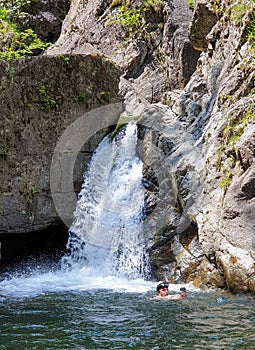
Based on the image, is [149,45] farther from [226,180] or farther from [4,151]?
[226,180]

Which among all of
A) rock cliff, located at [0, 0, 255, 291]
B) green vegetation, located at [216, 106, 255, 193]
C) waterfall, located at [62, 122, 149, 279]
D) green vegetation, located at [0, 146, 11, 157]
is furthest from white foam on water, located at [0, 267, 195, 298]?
green vegetation, located at [0, 146, 11, 157]

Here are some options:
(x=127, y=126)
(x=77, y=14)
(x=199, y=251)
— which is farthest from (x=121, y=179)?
(x=77, y=14)

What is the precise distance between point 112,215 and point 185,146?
262 centimetres

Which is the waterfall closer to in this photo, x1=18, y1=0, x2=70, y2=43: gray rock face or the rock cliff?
the rock cliff

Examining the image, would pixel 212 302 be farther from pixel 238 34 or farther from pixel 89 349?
pixel 238 34

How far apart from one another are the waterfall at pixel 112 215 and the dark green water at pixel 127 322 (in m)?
2.74

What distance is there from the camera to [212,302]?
7.81 m

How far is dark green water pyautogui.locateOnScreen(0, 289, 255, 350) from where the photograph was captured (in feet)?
18.0

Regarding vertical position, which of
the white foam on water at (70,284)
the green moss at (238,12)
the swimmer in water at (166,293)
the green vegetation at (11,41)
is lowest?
the white foam on water at (70,284)

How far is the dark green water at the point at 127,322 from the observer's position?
215 inches

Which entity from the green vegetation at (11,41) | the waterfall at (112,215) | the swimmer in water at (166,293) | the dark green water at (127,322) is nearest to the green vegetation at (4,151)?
the green vegetation at (11,41)

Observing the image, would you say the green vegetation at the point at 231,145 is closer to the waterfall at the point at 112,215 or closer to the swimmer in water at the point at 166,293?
the swimmer in water at the point at 166,293

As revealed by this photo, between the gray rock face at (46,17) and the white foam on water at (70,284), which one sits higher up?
the gray rock face at (46,17)

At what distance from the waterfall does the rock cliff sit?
1.37 feet
